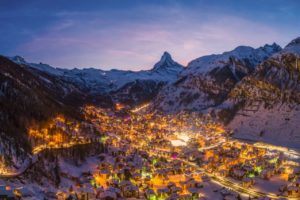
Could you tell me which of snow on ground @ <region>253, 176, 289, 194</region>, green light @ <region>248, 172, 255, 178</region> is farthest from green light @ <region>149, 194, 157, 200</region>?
green light @ <region>248, 172, 255, 178</region>

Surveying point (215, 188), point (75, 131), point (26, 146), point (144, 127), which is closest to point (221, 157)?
point (215, 188)

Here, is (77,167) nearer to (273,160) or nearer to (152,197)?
(152,197)

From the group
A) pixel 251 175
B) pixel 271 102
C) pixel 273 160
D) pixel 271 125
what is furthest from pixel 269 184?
pixel 271 102

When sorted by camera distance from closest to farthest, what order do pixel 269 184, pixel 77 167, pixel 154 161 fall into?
pixel 269 184, pixel 77 167, pixel 154 161

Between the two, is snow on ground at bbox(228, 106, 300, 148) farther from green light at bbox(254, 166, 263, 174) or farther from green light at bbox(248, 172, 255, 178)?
green light at bbox(248, 172, 255, 178)

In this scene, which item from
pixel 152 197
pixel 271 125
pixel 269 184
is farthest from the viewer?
pixel 271 125

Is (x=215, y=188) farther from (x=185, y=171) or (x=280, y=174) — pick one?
(x=280, y=174)

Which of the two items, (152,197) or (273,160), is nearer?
(152,197)

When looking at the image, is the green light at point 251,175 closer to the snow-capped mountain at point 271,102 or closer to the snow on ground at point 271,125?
the snow on ground at point 271,125
